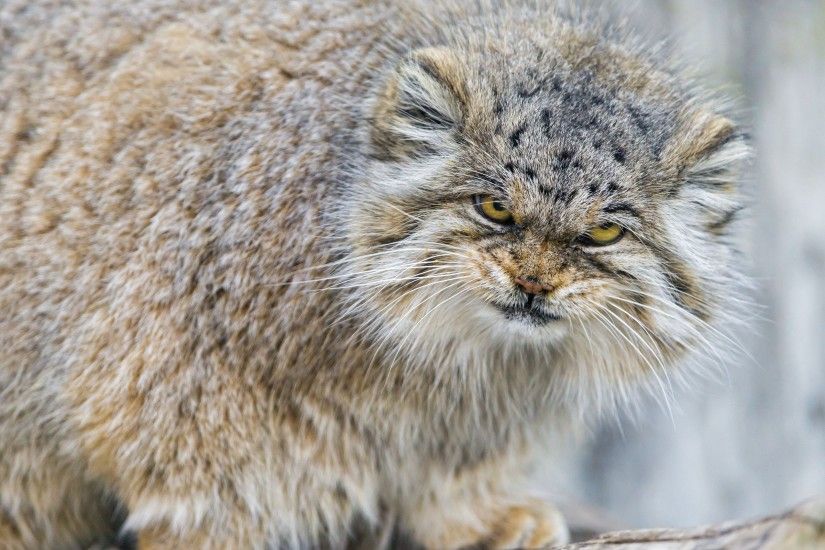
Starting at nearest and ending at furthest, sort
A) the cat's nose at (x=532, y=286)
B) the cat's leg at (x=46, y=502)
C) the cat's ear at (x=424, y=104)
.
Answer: the cat's nose at (x=532, y=286) → the cat's ear at (x=424, y=104) → the cat's leg at (x=46, y=502)

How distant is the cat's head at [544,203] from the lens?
4.23 meters

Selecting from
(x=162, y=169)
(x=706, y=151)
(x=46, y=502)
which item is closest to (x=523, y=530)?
(x=706, y=151)

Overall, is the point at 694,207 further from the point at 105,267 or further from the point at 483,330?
the point at 105,267

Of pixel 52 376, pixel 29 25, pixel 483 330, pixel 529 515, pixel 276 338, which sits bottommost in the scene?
pixel 529 515

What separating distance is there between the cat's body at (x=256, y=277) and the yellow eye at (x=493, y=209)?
0.21 meters

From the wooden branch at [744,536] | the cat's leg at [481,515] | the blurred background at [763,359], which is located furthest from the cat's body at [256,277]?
the blurred background at [763,359]

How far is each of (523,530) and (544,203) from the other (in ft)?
6.55

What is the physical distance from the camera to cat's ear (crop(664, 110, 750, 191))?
173 inches

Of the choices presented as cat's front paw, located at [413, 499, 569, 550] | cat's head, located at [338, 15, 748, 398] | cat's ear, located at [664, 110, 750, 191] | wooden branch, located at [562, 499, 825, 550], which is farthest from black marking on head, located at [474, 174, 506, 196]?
cat's front paw, located at [413, 499, 569, 550]

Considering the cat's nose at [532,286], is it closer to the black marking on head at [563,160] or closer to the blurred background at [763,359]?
the black marking on head at [563,160]

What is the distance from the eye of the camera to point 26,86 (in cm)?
516

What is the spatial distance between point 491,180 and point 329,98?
963 mm

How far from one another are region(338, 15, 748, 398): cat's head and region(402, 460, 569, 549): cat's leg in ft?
2.88

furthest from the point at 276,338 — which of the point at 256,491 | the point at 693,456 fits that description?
the point at 693,456
